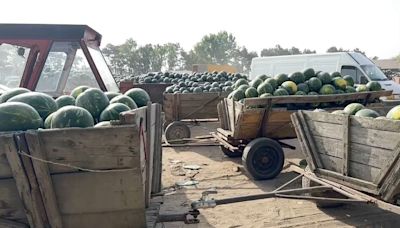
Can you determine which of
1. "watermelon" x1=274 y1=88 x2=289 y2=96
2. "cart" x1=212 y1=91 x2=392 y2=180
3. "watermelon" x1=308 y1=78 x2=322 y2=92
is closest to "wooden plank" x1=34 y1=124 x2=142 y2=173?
"cart" x1=212 y1=91 x2=392 y2=180

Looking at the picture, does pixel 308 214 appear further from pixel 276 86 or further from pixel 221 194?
pixel 276 86

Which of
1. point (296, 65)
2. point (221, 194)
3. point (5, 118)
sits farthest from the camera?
point (296, 65)

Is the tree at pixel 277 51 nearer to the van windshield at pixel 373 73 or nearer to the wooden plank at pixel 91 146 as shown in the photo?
the van windshield at pixel 373 73

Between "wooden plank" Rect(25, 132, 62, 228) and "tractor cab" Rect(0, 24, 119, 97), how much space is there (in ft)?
13.7

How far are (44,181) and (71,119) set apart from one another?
523 millimetres

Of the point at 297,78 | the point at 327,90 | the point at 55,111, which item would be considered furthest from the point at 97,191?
the point at 297,78

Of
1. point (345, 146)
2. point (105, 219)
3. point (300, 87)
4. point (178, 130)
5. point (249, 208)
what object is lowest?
point (249, 208)

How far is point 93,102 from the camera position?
3197 millimetres

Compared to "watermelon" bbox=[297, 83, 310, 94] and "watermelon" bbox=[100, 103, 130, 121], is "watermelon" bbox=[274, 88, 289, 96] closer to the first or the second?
"watermelon" bbox=[297, 83, 310, 94]

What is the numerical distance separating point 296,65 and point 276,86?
1119 cm

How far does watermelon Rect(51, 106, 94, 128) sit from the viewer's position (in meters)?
2.59

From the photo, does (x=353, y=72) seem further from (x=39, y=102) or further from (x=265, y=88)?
(x=39, y=102)

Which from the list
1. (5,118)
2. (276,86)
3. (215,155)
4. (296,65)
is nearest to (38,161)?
(5,118)

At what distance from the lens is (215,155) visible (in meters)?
8.45
